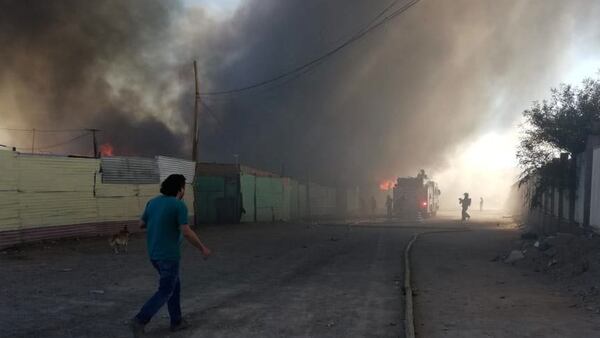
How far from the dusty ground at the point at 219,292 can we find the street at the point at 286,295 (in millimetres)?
17

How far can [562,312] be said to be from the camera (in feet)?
20.7

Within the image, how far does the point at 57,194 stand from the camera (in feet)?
45.0

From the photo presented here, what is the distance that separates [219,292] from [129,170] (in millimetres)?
10260

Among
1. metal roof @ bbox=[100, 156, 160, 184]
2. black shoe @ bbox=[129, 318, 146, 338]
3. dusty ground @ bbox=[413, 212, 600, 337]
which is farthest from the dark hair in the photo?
metal roof @ bbox=[100, 156, 160, 184]

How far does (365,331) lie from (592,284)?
4.14 meters

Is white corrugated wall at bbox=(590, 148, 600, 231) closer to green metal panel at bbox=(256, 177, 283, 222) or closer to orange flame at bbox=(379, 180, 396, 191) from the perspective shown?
green metal panel at bbox=(256, 177, 283, 222)

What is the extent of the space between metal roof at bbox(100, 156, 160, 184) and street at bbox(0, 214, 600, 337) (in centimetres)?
323

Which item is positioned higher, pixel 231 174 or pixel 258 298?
pixel 231 174

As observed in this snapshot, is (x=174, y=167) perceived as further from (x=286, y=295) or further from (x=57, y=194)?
(x=286, y=295)

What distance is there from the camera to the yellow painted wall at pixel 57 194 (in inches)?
479

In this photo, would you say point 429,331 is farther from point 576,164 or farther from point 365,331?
point 576,164

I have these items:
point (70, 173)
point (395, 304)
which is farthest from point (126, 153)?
point (395, 304)

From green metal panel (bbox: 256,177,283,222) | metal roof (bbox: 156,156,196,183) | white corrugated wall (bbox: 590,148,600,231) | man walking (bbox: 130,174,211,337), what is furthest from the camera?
green metal panel (bbox: 256,177,283,222)

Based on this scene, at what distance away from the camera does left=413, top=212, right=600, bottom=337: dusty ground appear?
5453 millimetres
